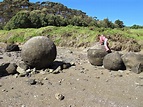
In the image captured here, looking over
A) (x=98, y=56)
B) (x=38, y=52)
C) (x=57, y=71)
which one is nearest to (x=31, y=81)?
(x=57, y=71)

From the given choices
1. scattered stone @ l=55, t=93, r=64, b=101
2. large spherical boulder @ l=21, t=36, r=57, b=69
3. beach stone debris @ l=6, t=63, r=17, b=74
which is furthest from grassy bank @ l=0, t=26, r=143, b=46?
scattered stone @ l=55, t=93, r=64, b=101

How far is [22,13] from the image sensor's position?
106ft

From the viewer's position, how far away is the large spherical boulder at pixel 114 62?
12.3m

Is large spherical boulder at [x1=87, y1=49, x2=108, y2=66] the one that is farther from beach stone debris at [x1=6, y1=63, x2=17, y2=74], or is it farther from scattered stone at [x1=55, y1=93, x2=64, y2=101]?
scattered stone at [x1=55, y1=93, x2=64, y2=101]

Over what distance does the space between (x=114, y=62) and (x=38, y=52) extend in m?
3.55

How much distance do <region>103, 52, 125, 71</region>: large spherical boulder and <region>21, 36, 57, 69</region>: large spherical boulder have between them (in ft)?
8.58

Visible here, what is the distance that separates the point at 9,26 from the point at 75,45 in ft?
38.9

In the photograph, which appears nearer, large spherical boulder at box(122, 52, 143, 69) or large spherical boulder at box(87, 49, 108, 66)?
large spherical boulder at box(122, 52, 143, 69)

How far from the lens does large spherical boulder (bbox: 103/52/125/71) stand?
12.3 metres

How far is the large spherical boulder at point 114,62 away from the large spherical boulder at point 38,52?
2.62m

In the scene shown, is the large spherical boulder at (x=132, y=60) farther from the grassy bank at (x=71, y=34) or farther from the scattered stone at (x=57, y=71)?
the grassy bank at (x=71, y=34)

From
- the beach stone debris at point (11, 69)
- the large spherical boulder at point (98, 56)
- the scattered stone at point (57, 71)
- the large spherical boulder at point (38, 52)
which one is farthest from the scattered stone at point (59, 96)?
the large spherical boulder at point (98, 56)

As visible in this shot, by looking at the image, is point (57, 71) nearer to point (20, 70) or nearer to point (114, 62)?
point (20, 70)

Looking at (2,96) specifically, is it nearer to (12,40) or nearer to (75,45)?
(75,45)
